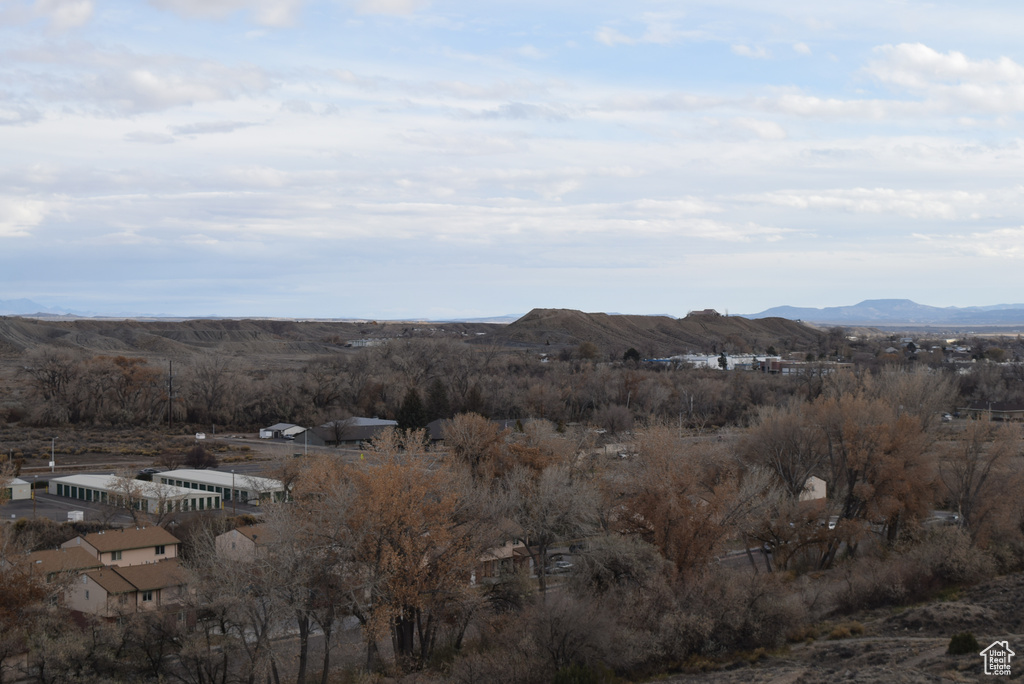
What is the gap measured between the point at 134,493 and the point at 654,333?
392 ft

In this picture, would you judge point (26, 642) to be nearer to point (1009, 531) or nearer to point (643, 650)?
point (643, 650)

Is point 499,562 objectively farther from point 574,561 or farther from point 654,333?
point 654,333

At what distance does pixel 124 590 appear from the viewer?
24703mm

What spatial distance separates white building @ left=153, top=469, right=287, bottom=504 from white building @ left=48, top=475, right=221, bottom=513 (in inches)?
24.6

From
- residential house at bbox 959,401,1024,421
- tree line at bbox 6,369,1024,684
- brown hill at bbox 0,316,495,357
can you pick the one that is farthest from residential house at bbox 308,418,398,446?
brown hill at bbox 0,316,495,357

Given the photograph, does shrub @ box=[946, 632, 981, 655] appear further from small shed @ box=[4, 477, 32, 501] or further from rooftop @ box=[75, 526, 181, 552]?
small shed @ box=[4, 477, 32, 501]

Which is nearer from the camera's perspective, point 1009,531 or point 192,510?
point 1009,531

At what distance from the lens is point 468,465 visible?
1270 inches

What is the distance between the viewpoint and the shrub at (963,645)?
56.0 feet

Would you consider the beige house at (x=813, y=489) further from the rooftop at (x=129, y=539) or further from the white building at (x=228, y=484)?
the rooftop at (x=129, y=539)

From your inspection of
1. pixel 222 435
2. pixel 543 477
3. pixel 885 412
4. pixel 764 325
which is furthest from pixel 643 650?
pixel 764 325

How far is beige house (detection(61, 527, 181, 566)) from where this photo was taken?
27.2m

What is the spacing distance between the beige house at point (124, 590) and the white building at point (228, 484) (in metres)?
9.61

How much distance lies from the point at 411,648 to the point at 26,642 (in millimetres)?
9123
